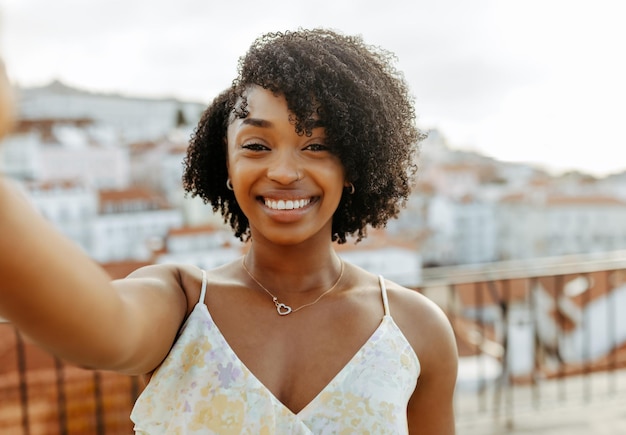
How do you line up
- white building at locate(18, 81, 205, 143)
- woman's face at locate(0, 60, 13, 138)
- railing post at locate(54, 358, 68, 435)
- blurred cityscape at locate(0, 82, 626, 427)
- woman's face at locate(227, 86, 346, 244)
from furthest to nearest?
white building at locate(18, 81, 205, 143) → blurred cityscape at locate(0, 82, 626, 427) → railing post at locate(54, 358, 68, 435) → woman's face at locate(227, 86, 346, 244) → woman's face at locate(0, 60, 13, 138)

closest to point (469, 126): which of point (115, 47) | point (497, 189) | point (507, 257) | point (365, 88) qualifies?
point (497, 189)

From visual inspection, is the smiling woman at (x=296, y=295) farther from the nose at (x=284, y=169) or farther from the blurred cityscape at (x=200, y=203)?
the blurred cityscape at (x=200, y=203)

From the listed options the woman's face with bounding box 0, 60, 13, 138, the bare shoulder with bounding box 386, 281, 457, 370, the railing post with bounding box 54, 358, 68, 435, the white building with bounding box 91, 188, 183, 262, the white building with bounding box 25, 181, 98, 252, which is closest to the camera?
the woman's face with bounding box 0, 60, 13, 138

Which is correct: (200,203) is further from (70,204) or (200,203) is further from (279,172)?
(279,172)

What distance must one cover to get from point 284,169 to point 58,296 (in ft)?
1.85

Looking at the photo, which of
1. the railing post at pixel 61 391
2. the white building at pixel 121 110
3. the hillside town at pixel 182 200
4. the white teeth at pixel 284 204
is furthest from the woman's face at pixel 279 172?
the white building at pixel 121 110

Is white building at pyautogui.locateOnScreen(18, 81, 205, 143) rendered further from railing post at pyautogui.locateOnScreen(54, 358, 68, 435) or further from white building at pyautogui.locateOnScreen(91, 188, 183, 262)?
railing post at pyautogui.locateOnScreen(54, 358, 68, 435)

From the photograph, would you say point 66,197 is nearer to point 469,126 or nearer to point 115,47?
point 115,47

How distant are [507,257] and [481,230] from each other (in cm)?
307

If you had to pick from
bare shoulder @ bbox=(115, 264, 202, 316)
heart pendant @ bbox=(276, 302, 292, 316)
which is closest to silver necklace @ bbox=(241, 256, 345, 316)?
heart pendant @ bbox=(276, 302, 292, 316)

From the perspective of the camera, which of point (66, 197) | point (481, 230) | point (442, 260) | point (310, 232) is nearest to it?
point (310, 232)

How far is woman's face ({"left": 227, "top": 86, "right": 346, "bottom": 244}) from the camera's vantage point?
1190 millimetres

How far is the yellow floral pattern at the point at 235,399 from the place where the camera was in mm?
1118

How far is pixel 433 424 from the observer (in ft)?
4.41
